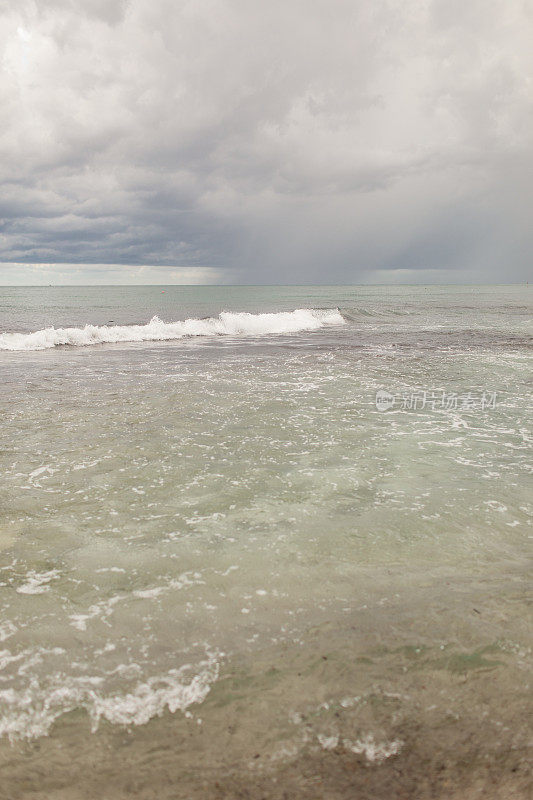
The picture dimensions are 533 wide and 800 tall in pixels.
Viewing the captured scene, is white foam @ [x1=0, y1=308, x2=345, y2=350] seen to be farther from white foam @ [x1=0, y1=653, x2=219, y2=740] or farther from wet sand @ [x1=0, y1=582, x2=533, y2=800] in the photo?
wet sand @ [x1=0, y1=582, x2=533, y2=800]

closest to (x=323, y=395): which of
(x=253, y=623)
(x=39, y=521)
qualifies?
(x=39, y=521)

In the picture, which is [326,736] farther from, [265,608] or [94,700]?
[94,700]

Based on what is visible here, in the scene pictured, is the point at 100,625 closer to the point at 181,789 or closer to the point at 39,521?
the point at 181,789

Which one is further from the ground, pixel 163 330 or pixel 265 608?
pixel 163 330

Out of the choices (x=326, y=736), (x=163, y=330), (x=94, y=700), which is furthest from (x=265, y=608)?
(x=163, y=330)

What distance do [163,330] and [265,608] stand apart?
2542 centimetres

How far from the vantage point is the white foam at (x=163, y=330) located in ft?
72.1

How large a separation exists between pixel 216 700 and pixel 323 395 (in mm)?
8478

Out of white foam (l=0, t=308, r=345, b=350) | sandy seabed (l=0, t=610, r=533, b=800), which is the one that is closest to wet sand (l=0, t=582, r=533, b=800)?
sandy seabed (l=0, t=610, r=533, b=800)

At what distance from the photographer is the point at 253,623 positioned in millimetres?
3156

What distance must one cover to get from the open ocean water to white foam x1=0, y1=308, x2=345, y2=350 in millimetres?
15336

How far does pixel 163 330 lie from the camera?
27438 millimetres

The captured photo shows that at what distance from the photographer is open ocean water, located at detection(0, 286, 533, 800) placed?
2.23m

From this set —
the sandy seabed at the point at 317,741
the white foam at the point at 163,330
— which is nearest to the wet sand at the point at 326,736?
the sandy seabed at the point at 317,741
